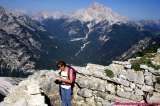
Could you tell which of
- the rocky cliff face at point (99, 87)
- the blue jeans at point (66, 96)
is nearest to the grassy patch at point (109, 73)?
the rocky cliff face at point (99, 87)

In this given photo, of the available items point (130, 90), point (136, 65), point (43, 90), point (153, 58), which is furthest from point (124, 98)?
point (43, 90)

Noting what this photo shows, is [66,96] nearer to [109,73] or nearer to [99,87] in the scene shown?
[99,87]

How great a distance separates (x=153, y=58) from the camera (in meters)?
28.3

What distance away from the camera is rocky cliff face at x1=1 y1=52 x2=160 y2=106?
998 inches

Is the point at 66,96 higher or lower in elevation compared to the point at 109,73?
lower

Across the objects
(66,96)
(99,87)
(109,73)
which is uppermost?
(109,73)

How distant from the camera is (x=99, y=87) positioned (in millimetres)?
26641

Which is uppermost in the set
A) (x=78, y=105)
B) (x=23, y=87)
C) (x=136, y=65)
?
(x=136, y=65)

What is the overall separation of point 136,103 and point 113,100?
1971 mm

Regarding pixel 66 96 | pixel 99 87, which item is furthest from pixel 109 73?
pixel 66 96

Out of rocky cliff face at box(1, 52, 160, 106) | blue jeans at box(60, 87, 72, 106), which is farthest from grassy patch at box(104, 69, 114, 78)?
blue jeans at box(60, 87, 72, 106)

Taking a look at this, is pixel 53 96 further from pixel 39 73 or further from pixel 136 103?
pixel 136 103

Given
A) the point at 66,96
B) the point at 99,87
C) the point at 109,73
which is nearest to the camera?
the point at 66,96

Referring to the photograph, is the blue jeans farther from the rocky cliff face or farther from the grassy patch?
the grassy patch
